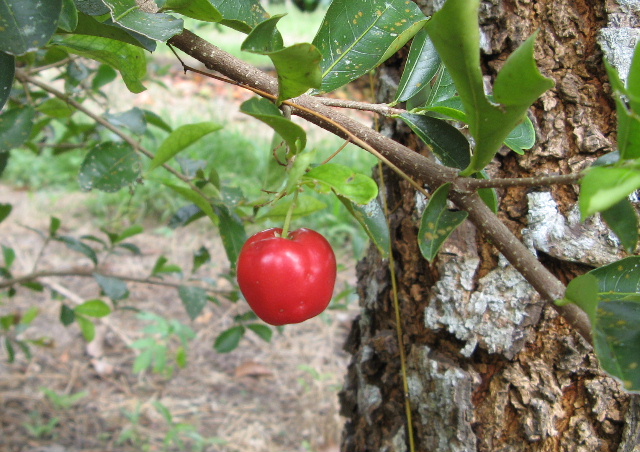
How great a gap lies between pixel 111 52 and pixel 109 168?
52cm

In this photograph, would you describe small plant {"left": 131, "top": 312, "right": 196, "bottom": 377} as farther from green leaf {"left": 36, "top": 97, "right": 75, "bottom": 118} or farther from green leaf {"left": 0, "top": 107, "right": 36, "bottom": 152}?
green leaf {"left": 0, "top": 107, "right": 36, "bottom": 152}

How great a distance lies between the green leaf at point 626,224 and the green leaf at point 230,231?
67 cm

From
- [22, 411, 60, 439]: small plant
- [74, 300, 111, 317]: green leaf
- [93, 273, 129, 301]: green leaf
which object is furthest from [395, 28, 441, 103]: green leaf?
[22, 411, 60, 439]: small plant

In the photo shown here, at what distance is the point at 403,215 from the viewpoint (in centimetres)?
105

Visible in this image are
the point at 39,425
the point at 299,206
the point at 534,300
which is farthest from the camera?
the point at 39,425

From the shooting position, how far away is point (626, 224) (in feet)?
1.70

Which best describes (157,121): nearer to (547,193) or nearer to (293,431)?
(547,193)

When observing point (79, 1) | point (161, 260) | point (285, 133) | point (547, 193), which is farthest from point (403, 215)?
point (161, 260)

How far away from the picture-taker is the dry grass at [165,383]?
6.37 ft

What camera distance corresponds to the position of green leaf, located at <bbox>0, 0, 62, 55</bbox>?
532 mm

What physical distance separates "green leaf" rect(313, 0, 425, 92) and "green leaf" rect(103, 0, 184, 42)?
0.63 ft

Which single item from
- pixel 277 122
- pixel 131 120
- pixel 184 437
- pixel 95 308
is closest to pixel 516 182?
pixel 277 122

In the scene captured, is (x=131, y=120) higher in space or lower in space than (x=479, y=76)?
lower

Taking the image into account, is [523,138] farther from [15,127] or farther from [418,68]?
[15,127]
